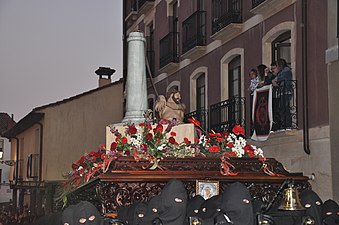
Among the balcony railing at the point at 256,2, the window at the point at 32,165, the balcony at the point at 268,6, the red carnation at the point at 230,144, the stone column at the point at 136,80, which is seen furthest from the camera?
the window at the point at 32,165

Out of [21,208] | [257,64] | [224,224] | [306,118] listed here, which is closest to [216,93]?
[257,64]

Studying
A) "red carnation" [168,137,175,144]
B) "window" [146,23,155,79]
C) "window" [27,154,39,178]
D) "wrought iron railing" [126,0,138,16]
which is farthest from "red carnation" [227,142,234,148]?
"window" [27,154,39,178]

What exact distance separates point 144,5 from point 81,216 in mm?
13491

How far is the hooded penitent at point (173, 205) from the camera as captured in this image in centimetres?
531

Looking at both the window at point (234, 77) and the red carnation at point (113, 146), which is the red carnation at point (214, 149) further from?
A: the window at point (234, 77)

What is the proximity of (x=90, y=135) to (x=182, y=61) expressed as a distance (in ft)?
18.6

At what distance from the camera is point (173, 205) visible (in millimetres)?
5352

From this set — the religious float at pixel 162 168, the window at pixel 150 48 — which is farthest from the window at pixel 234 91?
the window at pixel 150 48

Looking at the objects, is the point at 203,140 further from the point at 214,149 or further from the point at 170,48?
the point at 170,48

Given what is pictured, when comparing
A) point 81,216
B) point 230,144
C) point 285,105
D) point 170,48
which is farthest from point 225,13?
point 81,216

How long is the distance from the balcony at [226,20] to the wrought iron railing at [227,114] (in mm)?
1171

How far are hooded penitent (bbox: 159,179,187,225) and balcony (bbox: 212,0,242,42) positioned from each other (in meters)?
6.60

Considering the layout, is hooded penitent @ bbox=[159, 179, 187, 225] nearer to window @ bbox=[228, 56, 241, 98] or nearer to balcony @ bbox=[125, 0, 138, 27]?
window @ bbox=[228, 56, 241, 98]

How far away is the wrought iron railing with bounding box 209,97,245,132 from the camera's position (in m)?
→ 11.5
